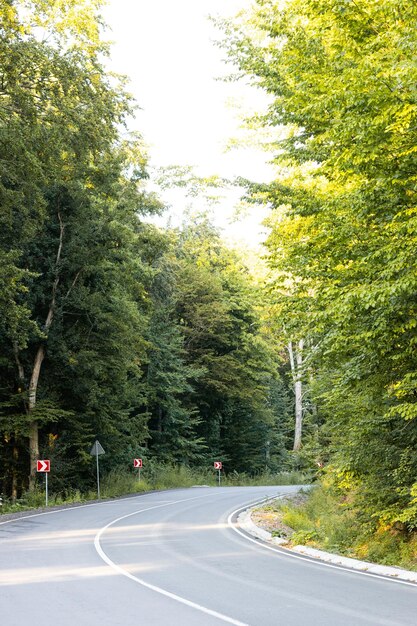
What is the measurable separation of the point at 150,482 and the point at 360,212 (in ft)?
102

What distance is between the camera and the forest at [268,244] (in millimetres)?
11719

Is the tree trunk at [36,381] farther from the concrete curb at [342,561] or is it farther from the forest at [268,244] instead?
the concrete curb at [342,561]

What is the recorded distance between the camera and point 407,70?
960cm

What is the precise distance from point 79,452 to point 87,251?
910 centimetres

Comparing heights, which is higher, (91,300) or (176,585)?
(91,300)

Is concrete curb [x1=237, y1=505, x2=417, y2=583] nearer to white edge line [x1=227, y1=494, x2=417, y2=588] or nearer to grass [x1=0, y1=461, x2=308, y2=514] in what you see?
white edge line [x1=227, y1=494, x2=417, y2=588]

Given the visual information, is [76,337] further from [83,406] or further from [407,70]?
[407,70]

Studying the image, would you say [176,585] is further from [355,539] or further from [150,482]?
[150,482]

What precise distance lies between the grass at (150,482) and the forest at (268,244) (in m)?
1.02

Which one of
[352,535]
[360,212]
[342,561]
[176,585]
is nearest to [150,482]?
[352,535]

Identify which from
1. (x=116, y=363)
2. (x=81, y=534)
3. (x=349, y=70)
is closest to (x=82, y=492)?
(x=116, y=363)

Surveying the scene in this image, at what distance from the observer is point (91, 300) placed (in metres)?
30.4

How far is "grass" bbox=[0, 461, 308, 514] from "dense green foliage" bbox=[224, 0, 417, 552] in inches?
604

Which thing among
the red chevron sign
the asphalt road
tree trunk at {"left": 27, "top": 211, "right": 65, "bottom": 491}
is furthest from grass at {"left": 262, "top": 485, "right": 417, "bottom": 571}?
tree trunk at {"left": 27, "top": 211, "right": 65, "bottom": 491}
